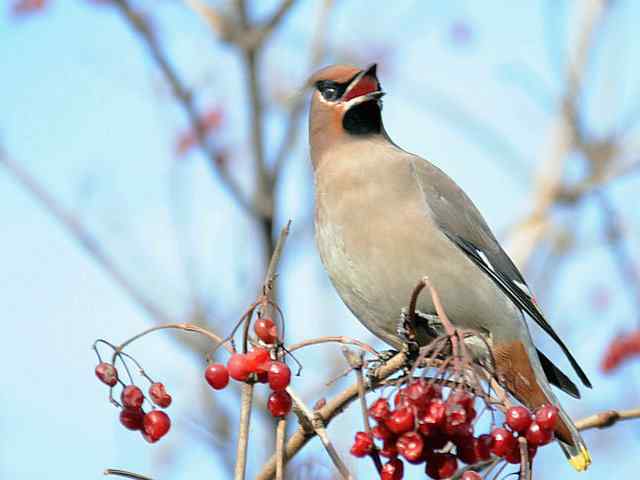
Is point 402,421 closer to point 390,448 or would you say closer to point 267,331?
point 390,448

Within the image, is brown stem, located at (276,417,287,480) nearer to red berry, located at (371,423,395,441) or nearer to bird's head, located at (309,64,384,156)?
red berry, located at (371,423,395,441)

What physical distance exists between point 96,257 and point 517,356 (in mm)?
2380

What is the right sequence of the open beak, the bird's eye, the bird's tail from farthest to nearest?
the bird's eye < the open beak < the bird's tail

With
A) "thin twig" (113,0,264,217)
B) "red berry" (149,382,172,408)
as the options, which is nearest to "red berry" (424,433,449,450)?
"red berry" (149,382,172,408)

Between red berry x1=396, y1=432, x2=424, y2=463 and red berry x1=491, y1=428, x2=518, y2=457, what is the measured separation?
142mm

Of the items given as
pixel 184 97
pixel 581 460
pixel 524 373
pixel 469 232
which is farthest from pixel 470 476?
pixel 184 97

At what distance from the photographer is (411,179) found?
3.83m

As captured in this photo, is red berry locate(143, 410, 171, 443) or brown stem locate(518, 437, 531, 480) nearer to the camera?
brown stem locate(518, 437, 531, 480)

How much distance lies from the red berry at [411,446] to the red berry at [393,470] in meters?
0.04

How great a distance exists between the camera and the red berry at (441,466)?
191cm

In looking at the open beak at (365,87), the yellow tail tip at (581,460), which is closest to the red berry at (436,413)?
the yellow tail tip at (581,460)

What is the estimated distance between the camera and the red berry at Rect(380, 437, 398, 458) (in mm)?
1903

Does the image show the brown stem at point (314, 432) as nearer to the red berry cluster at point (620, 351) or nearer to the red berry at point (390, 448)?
the red berry at point (390, 448)

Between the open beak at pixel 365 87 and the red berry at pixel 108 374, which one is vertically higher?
the open beak at pixel 365 87
